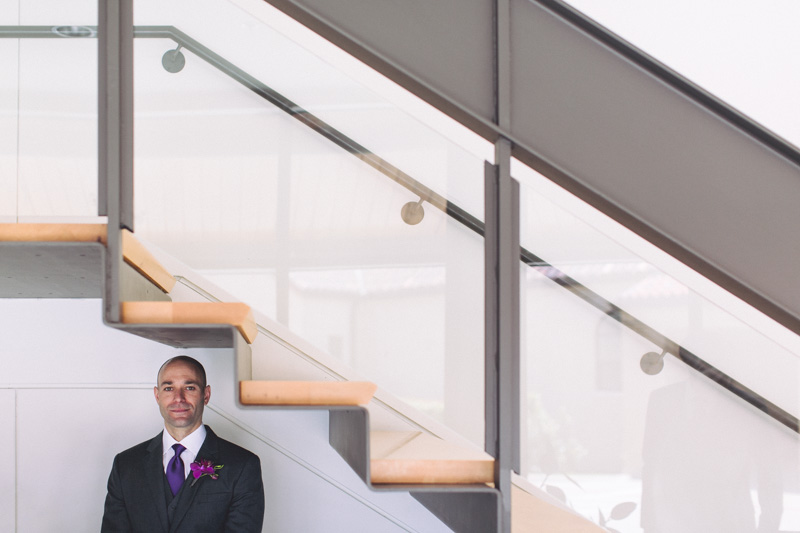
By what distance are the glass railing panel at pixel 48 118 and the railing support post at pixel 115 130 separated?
5.14 ft

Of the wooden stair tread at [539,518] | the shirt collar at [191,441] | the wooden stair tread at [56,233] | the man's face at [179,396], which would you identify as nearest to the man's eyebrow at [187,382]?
the man's face at [179,396]

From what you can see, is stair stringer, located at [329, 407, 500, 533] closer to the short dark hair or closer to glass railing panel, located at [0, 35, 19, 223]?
the short dark hair

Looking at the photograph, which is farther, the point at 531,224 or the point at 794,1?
the point at 794,1

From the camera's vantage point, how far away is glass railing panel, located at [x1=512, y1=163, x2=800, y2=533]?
2.55 meters

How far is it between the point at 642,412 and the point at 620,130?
5.37 ft

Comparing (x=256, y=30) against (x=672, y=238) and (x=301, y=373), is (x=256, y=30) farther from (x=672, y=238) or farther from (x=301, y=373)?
(x=672, y=238)

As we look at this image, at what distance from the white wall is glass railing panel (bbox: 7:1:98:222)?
469mm

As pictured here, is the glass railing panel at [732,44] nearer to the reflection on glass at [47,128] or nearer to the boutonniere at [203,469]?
the reflection on glass at [47,128]

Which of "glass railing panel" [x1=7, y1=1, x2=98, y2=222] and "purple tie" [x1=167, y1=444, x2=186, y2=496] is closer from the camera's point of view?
"purple tie" [x1=167, y1=444, x2=186, y2=496]

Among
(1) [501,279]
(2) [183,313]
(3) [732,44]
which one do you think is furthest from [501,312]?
(3) [732,44]

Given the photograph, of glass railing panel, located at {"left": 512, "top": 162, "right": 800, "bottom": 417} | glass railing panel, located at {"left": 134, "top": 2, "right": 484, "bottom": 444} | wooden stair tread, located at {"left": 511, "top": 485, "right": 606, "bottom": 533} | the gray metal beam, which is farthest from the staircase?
glass railing panel, located at {"left": 512, "top": 162, "right": 800, "bottom": 417}

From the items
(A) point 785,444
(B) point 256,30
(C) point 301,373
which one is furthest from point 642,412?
(B) point 256,30

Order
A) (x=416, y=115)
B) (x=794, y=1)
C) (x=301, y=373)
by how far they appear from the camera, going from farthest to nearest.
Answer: (x=794, y=1) → (x=416, y=115) → (x=301, y=373)

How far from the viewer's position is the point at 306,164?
285 centimetres
